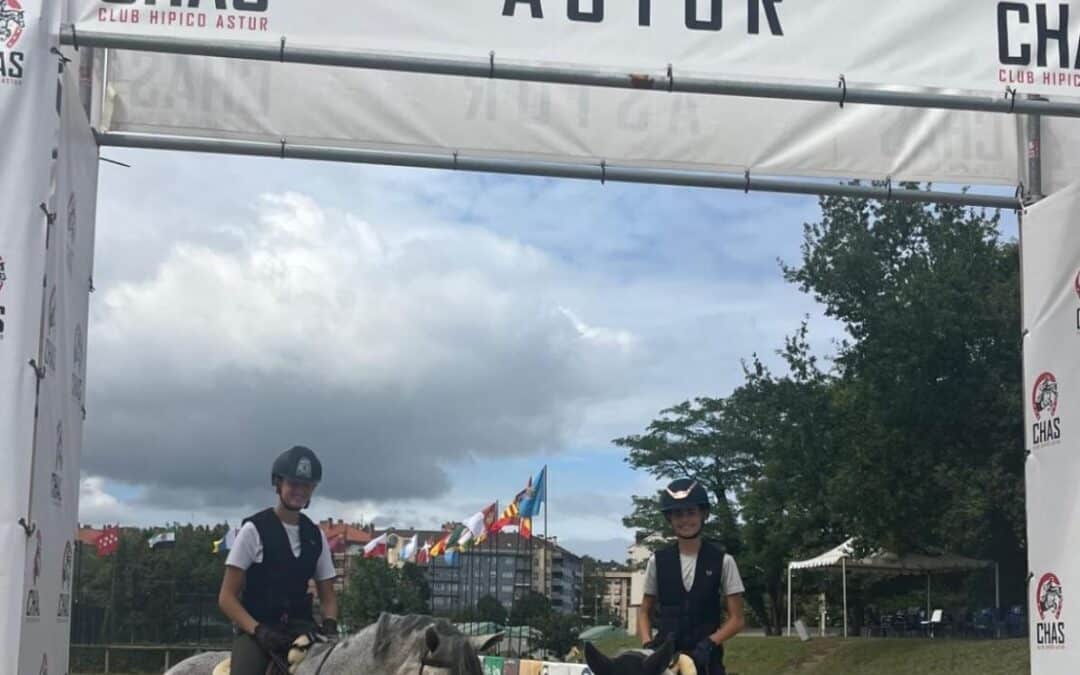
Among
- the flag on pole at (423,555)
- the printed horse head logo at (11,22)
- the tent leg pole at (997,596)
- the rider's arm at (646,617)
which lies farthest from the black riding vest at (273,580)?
the flag on pole at (423,555)

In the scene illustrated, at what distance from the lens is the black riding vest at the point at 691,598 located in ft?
23.1

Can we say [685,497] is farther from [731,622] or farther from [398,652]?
[398,652]

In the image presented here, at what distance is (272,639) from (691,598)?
2.44 meters

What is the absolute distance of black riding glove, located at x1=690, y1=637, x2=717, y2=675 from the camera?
6.80 m

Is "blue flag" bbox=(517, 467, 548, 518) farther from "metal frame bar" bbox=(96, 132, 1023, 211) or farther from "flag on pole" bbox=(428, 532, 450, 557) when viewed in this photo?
"metal frame bar" bbox=(96, 132, 1023, 211)

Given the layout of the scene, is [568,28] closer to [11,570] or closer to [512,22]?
[512,22]

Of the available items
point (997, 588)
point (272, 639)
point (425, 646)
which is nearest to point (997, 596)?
point (997, 588)

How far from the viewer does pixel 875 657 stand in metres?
37.1

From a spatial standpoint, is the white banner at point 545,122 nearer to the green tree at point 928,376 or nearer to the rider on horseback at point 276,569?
the rider on horseback at point 276,569

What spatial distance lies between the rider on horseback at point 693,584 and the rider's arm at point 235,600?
230 cm

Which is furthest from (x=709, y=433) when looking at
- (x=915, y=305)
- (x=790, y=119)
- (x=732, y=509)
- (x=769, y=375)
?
(x=790, y=119)

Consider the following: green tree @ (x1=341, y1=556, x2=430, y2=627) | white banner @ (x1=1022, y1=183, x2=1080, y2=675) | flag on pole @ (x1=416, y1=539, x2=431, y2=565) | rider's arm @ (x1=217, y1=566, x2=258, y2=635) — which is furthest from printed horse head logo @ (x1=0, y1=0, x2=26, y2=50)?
flag on pole @ (x1=416, y1=539, x2=431, y2=565)

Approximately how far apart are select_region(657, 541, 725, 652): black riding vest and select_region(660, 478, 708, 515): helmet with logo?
337mm

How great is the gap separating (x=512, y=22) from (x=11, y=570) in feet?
12.3
